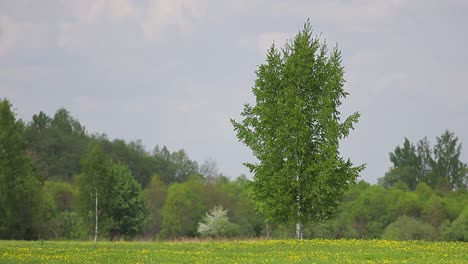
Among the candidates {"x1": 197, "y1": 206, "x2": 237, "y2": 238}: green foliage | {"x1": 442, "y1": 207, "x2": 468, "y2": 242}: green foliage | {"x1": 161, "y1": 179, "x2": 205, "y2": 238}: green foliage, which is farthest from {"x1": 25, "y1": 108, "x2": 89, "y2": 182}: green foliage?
{"x1": 442, "y1": 207, "x2": 468, "y2": 242}: green foliage

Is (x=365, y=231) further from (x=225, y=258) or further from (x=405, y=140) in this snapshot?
(x=225, y=258)

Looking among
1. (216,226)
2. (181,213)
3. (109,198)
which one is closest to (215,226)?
(216,226)

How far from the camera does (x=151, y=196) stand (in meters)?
132

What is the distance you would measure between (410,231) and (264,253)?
6973cm

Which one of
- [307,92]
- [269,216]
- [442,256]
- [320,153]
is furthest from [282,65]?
[442,256]

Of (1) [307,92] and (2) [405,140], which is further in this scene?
(2) [405,140]

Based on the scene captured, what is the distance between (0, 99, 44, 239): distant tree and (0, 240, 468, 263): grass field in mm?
32645

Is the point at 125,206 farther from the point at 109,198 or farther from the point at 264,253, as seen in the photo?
the point at 264,253

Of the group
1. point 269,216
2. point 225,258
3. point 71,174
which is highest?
point 71,174

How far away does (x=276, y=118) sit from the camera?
49.5 m

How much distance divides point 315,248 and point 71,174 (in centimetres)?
11463

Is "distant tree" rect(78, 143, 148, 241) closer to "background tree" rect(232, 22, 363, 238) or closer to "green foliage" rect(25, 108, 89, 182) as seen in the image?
"background tree" rect(232, 22, 363, 238)

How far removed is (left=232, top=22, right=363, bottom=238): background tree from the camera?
160 ft

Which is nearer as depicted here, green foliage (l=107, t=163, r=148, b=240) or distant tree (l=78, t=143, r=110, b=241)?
distant tree (l=78, t=143, r=110, b=241)
